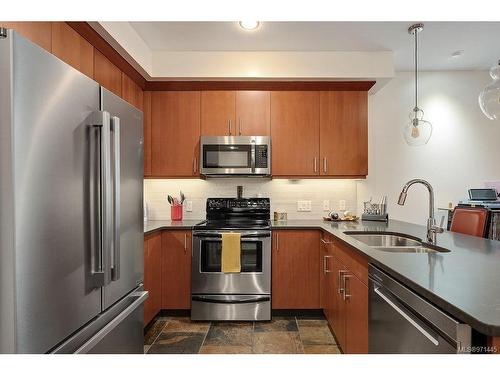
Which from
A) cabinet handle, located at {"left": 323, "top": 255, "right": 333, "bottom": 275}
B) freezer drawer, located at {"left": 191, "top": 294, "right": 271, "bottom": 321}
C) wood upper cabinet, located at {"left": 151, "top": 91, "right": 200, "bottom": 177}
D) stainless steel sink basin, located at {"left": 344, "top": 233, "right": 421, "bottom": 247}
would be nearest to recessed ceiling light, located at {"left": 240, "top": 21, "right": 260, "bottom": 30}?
wood upper cabinet, located at {"left": 151, "top": 91, "right": 200, "bottom": 177}

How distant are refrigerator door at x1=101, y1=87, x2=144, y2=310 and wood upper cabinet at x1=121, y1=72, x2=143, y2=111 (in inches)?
52.7

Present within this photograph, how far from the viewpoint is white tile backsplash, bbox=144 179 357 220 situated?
3529mm

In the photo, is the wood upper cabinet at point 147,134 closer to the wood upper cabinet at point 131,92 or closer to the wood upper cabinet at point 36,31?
the wood upper cabinet at point 131,92

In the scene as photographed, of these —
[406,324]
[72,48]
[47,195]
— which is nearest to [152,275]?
[72,48]

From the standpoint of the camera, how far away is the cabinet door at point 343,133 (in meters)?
3.25

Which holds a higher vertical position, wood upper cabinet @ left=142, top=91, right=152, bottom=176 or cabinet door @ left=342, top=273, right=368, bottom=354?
wood upper cabinet @ left=142, top=91, right=152, bottom=176

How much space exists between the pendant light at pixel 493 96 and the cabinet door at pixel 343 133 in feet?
4.34

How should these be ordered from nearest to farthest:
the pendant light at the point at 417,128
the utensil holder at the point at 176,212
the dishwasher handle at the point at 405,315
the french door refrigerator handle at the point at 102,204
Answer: the dishwasher handle at the point at 405,315
the french door refrigerator handle at the point at 102,204
the pendant light at the point at 417,128
the utensil holder at the point at 176,212

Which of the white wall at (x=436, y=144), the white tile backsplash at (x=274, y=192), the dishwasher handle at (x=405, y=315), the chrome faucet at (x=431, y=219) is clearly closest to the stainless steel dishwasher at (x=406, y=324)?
the dishwasher handle at (x=405, y=315)

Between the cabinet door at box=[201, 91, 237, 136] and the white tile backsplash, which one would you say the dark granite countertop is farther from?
the cabinet door at box=[201, 91, 237, 136]

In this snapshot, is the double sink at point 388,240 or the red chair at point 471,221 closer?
the double sink at point 388,240
